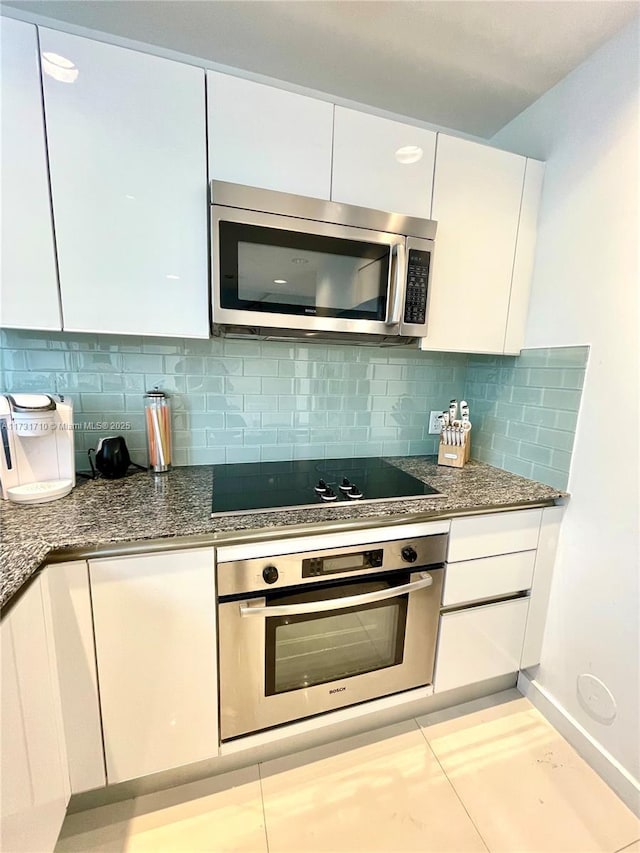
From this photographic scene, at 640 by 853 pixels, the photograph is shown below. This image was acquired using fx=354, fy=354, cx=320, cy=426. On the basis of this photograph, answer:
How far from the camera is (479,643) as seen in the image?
141 centimetres

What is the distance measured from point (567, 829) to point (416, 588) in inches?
33.6

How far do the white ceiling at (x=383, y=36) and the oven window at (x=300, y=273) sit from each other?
0.68 meters

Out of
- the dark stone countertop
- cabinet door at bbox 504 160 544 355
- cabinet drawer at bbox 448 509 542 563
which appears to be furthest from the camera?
cabinet door at bbox 504 160 544 355

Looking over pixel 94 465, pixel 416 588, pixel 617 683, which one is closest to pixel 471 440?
pixel 416 588

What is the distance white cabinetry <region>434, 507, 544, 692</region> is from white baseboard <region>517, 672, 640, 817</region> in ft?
0.59

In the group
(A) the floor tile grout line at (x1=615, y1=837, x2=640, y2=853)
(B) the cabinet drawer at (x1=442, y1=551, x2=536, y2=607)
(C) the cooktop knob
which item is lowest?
(A) the floor tile grout line at (x1=615, y1=837, x2=640, y2=853)

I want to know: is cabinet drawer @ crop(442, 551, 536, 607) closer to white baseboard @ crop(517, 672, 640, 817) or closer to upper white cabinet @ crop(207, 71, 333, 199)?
white baseboard @ crop(517, 672, 640, 817)

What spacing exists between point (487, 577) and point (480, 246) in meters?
1.31

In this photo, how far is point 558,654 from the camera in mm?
1447

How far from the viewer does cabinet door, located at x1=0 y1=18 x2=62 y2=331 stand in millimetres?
929

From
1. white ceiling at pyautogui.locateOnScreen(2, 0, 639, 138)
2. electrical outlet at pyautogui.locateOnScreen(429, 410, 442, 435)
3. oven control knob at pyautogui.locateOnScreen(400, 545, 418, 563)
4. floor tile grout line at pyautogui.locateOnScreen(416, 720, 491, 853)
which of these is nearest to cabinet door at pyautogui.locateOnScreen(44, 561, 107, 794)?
oven control knob at pyautogui.locateOnScreen(400, 545, 418, 563)

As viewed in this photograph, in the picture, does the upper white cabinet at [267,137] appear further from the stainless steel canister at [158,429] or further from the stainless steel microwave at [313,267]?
the stainless steel canister at [158,429]

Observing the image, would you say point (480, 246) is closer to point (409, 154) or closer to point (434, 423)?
point (409, 154)

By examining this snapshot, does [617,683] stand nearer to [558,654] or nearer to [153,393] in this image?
[558,654]
